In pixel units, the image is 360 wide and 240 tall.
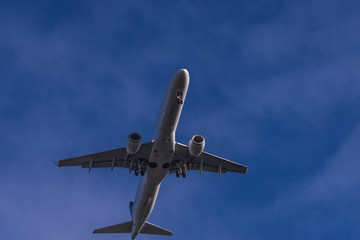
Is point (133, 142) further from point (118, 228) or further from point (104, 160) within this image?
point (118, 228)

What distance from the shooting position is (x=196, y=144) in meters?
35.3

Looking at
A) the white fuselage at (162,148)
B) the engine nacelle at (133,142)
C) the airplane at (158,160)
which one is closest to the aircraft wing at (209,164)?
the airplane at (158,160)

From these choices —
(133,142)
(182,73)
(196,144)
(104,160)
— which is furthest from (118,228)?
(182,73)

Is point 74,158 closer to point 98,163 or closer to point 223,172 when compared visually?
point 98,163

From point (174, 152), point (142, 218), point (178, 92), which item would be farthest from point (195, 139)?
point (142, 218)

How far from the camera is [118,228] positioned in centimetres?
4459

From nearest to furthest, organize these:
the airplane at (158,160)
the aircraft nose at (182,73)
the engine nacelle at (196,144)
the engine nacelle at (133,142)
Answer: the aircraft nose at (182,73)
the airplane at (158,160)
the engine nacelle at (133,142)
the engine nacelle at (196,144)

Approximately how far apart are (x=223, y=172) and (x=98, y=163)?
12451 mm

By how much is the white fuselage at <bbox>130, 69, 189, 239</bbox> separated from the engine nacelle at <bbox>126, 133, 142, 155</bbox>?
139 centimetres

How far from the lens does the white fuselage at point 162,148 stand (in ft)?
107

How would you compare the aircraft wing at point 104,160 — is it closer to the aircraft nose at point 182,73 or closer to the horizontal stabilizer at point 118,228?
the horizontal stabilizer at point 118,228

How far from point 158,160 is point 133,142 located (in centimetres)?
299

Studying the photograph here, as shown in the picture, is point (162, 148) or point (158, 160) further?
point (158, 160)

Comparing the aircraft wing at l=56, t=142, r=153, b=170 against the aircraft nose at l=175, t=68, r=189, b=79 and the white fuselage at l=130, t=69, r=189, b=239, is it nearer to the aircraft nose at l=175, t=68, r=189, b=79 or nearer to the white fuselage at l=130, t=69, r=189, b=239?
the white fuselage at l=130, t=69, r=189, b=239
